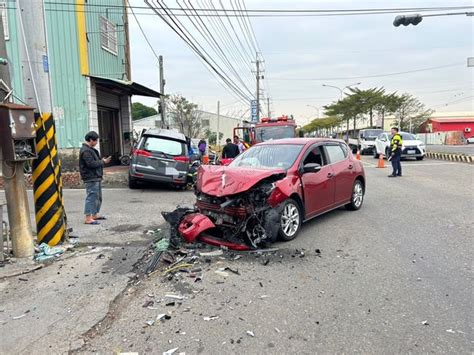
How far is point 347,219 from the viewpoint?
7461 mm

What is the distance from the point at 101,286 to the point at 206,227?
1.70m

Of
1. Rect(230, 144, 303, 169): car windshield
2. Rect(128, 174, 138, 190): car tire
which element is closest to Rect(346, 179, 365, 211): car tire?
Rect(230, 144, 303, 169): car windshield

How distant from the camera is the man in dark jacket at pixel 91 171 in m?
7.14

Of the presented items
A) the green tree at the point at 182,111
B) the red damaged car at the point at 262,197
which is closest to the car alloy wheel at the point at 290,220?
the red damaged car at the point at 262,197

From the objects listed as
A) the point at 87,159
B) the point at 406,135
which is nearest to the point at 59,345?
the point at 87,159

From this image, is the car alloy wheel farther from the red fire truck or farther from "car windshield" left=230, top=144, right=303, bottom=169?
the red fire truck

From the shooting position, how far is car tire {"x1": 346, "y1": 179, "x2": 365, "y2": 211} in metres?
8.16

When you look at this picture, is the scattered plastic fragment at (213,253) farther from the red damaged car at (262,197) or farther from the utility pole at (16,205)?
the utility pole at (16,205)

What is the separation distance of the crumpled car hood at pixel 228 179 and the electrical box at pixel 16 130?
2504 millimetres

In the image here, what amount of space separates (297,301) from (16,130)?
4158mm

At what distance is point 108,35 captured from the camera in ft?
54.5

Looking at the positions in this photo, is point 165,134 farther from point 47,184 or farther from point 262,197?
point 262,197

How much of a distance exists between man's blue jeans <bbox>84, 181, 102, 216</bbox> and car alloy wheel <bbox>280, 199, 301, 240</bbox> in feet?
12.2

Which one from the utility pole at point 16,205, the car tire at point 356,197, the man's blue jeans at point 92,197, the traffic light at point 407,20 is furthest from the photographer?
the traffic light at point 407,20
